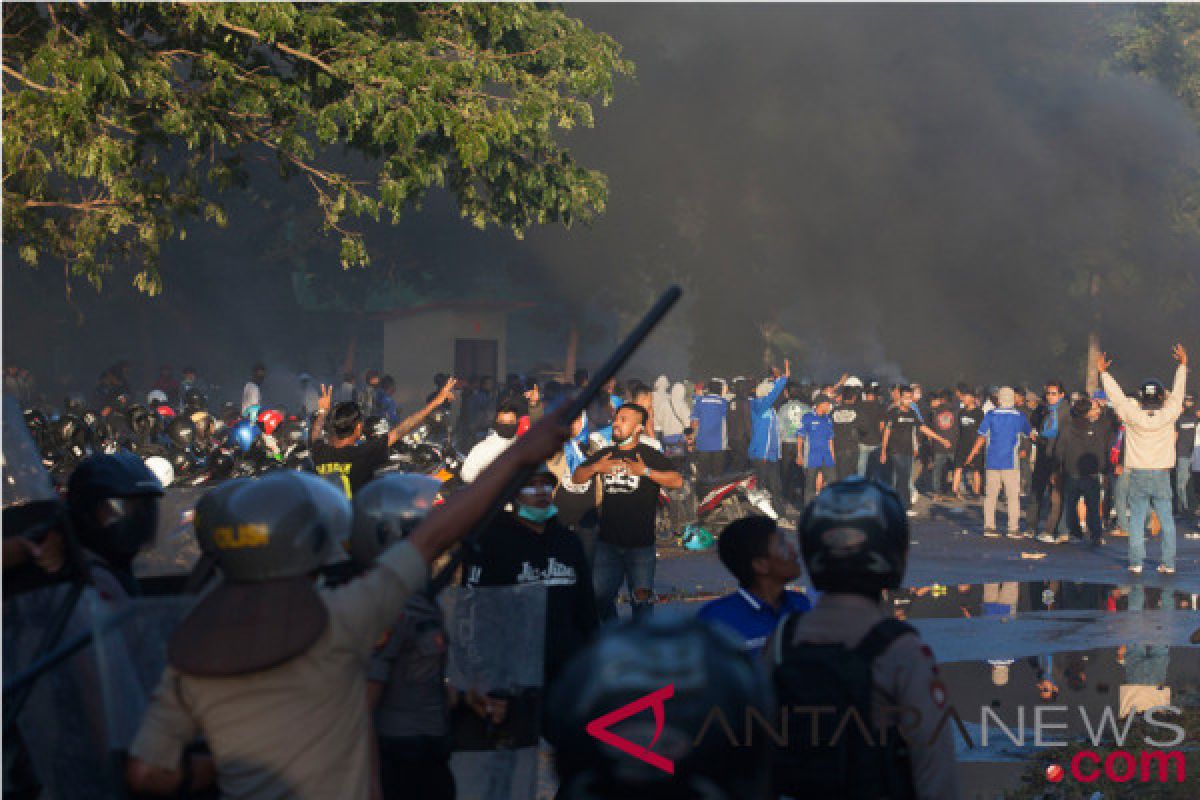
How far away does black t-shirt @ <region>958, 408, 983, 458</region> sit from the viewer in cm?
1897

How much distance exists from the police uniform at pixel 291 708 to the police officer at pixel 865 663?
756 mm

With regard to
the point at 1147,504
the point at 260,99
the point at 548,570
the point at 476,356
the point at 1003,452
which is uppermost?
the point at 260,99

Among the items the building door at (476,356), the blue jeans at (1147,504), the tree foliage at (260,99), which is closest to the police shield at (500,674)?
the tree foliage at (260,99)

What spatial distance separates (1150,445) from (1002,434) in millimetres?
2885

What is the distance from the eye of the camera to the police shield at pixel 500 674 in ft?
11.6

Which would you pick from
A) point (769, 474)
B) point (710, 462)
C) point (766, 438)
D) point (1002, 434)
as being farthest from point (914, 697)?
point (710, 462)

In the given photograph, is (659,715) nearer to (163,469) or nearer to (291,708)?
(291,708)

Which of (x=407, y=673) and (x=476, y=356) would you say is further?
(x=476, y=356)

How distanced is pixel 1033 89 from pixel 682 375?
14031 mm

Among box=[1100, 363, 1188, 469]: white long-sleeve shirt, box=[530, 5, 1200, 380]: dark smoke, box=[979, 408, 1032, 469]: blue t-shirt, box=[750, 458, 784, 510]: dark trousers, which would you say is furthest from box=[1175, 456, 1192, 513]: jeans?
box=[530, 5, 1200, 380]: dark smoke

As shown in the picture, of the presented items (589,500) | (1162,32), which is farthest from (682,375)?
(589,500)

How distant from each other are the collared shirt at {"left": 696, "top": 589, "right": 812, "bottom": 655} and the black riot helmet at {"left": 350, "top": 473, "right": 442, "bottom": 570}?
86 cm

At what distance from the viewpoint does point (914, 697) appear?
8.48ft

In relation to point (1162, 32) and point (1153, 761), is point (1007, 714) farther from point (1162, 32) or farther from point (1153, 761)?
point (1162, 32)
